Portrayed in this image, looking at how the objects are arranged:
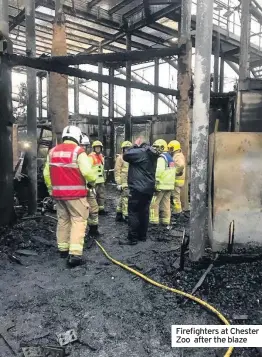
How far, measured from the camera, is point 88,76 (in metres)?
6.24

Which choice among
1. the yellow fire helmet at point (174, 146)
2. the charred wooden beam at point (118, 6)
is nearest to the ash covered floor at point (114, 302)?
the yellow fire helmet at point (174, 146)

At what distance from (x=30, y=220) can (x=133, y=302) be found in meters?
4.18

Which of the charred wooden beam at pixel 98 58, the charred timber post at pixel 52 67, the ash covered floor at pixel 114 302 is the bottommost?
the ash covered floor at pixel 114 302

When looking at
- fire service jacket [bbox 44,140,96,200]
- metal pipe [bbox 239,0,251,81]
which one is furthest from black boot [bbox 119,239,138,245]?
metal pipe [bbox 239,0,251,81]

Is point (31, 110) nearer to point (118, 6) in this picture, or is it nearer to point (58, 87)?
point (58, 87)

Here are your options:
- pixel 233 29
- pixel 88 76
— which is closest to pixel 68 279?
pixel 88 76

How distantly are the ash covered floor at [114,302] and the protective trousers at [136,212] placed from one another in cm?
72

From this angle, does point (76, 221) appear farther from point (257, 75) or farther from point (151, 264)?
point (257, 75)

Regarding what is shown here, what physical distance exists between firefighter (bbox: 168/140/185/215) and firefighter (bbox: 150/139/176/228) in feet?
2.66

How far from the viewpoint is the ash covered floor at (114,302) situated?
285cm

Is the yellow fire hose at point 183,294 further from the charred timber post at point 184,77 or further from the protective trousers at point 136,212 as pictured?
the charred timber post at point 184,77

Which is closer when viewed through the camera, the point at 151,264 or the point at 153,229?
the point at 151,264

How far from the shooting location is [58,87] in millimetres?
8633

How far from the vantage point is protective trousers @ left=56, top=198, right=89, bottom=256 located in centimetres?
465
